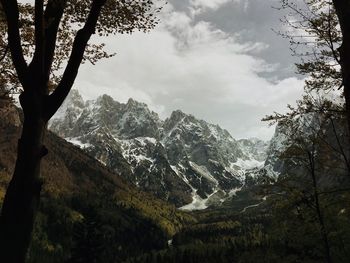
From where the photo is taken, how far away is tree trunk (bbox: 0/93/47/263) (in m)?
8.64

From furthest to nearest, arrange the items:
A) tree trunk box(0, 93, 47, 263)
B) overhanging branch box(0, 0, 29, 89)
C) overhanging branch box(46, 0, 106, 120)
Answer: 1. overhanging branch box(46, 0, 106, 120)
2. overhanging branch box(0, 0, 29, 89)
3. tree trunk box(0, 93, 47, 263)

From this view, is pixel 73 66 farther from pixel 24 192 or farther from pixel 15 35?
pixel 24 192

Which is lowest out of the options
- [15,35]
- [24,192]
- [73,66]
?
[24,192]

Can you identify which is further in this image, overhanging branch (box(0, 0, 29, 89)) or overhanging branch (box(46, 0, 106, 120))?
overhanging branch (box(46, 0, 106, 120))

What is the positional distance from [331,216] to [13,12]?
29.8 m

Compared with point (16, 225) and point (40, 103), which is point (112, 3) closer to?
point (40, 103)

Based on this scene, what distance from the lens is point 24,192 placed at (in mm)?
8992

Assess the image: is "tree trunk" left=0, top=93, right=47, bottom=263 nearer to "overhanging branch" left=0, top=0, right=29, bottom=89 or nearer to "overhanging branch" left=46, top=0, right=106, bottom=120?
"overhanging branch" left=46, top=0, right=106, bottom=120

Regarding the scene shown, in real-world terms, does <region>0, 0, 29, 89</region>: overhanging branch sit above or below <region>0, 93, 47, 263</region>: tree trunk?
above

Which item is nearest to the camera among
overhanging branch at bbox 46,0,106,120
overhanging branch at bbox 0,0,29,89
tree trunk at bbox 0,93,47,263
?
tree trunk at bbox 0,93,47,263

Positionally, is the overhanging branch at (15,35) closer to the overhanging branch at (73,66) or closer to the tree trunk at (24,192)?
the tree trunk at (24,192)

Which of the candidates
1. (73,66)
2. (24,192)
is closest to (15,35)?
(73,66)

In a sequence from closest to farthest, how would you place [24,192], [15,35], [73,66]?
[24,192], [15,35], [73,66]

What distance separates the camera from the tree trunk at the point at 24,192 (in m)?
8.64
